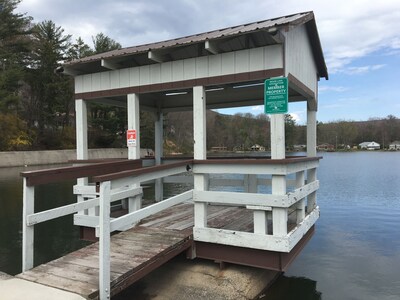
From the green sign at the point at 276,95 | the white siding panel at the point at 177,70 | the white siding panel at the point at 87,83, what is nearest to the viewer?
the green sign at the point at 276,95

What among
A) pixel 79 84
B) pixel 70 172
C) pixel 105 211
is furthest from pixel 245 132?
pixel 105 211

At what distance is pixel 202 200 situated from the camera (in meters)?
5.26

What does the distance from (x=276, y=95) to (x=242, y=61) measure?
904 mm

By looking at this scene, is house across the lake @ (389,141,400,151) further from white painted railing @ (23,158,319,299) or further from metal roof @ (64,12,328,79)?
white painted railing @ (23,158,319,299)

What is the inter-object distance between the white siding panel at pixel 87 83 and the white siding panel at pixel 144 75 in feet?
4.35

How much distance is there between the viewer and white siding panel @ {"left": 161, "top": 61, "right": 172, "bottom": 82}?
20.2 ft

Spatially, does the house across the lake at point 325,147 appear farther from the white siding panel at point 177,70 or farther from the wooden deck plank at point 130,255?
the white siding panel at point 177,70

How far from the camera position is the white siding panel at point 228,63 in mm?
5578

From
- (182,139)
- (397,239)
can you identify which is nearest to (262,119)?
(182,139)

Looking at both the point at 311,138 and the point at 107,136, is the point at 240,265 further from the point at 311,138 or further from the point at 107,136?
the point at 107,136

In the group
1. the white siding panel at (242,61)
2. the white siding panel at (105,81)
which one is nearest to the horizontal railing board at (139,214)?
the white siding panel at (242,61)

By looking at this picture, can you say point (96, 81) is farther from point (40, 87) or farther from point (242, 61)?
point (40, 87)

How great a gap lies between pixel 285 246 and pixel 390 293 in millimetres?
3080

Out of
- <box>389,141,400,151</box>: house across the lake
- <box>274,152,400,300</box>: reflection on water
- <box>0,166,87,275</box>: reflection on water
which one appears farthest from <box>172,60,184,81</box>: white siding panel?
<box>389,141,400,151</box>: house across the lake
